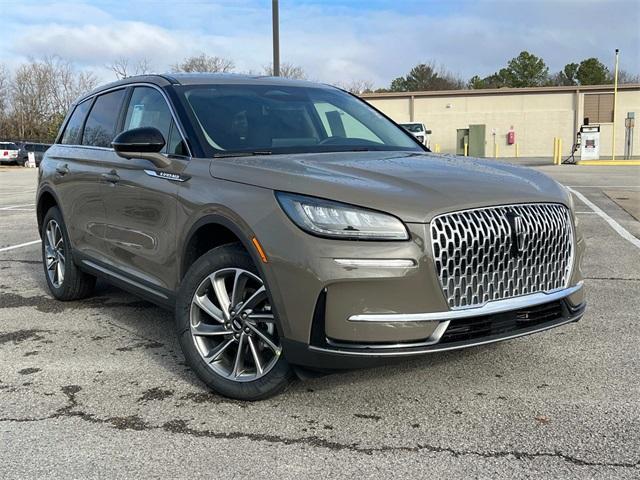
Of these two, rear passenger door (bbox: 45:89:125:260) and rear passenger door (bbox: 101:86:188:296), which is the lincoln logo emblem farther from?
rear passenger door (bbox: 45:89:125:260)

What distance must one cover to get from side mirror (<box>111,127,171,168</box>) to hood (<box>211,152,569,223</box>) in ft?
1.61

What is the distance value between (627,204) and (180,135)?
11.0 meters

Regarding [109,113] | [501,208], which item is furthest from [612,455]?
[109,113]

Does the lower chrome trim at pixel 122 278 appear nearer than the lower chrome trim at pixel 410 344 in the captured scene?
No

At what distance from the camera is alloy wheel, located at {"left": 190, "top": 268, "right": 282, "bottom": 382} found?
3.29 m

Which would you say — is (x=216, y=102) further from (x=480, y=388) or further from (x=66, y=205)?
(x=480, y=388)

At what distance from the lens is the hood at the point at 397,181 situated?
2971 millimetres

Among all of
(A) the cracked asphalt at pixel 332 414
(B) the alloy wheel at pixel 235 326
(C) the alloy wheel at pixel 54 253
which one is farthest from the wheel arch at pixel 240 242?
(C) the alloy wheel at pixel 54 253

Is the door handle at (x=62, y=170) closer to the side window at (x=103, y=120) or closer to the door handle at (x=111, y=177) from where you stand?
the side window at (x=103, y=120)

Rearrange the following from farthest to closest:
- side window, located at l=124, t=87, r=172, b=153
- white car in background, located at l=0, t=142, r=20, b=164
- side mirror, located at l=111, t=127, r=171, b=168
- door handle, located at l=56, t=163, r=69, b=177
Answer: white car in background, located at l=0, t=142, r=20, b=164 → door handle, located at l=56, t=163, r=69, b=177 → side window, located at l=124, t=87, r=172, b=153 → side mirror, located at l=111, t=127, r=171, b=168

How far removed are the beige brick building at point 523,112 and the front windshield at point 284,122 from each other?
119 ft

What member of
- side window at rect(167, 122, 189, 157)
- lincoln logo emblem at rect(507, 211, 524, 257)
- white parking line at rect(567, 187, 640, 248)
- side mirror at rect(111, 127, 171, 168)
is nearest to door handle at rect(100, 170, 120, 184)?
side mirror at rect(111, 127, 171, 168)

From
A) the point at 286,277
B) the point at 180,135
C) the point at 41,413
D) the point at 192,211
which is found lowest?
the point at 41,413

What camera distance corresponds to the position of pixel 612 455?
2.79 metres
